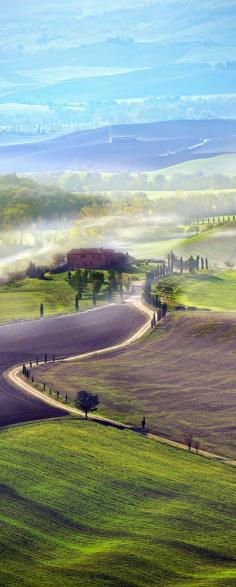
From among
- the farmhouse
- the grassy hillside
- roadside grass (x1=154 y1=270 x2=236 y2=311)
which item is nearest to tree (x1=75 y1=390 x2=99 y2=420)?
roadside grass (x1=154 y1=270 x2=236 y2=311)

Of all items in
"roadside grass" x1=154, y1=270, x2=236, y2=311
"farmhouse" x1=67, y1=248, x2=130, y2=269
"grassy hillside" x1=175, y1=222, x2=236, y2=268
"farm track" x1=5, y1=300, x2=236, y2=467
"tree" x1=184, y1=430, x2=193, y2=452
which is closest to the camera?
"farm track" x1=5, y1=300, x2=236, y2=467

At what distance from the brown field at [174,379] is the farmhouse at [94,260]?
3079cm

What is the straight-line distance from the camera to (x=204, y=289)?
109688 mm

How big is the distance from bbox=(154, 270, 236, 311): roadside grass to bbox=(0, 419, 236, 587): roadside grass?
35.8 meters

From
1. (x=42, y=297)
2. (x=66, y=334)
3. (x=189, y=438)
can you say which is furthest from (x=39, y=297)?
(x=189, y=438)

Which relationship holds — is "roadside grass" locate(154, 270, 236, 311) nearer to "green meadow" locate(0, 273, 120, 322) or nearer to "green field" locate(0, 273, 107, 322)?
"green meadow" locate(0, 273, 120, 322)

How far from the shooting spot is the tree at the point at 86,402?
70544mm

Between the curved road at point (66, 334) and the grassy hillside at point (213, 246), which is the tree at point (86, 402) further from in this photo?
the grassy hillside at point (213, 246)

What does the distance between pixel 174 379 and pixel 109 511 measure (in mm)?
24217

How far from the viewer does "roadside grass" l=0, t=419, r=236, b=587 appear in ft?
159

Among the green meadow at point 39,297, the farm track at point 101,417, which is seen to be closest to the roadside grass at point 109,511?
the farm track at point 101,417

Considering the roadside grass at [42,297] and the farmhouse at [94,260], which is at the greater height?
the farmhouse at [94,260]

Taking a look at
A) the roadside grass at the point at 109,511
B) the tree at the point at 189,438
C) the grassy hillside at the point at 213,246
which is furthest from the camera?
the grassy hillside at the point at 213,246

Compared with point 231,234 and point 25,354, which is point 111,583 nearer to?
point 25,354
